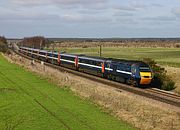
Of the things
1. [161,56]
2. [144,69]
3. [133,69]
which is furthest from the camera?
[161,56]

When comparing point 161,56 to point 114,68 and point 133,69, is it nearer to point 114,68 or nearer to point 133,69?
point 114,68

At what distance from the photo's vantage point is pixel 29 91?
30516mm

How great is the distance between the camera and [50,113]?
21062 mm

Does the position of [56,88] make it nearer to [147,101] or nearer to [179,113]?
[147,101]

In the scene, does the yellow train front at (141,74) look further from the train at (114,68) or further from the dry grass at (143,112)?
the dry grass at (143,112)

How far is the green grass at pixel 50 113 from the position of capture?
17.9 metres

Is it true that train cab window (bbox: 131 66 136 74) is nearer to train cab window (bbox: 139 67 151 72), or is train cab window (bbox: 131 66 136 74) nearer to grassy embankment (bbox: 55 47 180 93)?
train cab window (bbox: 139 67 151 72)

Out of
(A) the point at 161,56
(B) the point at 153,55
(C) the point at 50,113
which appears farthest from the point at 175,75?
(B) the point at 153,55

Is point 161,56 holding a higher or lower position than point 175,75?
lower

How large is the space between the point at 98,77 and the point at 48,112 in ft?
88.9

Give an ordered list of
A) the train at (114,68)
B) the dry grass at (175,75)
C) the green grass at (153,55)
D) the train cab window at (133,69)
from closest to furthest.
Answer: the train at (114,68)
the train cab window at (133,69)
the dry grass at (175,75)
the green grass at (153,55)

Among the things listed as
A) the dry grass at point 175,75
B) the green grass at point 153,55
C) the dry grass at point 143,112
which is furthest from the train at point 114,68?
the green grass at point 153,55

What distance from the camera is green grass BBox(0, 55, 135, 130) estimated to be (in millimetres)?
17891

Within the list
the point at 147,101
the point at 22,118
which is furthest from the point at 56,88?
the point at 22,118
